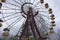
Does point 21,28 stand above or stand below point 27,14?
below

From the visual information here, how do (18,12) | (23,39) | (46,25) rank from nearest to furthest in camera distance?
(23,39), (18,12), (46,25)

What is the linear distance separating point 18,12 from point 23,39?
6.11 feet

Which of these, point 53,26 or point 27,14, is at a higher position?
point 27,14

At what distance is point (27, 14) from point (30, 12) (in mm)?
249

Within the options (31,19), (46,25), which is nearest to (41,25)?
(46,25)

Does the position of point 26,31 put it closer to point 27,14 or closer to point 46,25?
point 27,14

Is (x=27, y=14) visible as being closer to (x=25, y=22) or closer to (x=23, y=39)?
(x=25, y=22)

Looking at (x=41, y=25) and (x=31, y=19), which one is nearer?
(x=31, y=19)

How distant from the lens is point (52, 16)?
15.2 meters

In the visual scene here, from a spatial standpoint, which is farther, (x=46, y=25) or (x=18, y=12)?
(x=46, y=25)

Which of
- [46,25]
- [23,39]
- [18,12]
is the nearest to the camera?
[23,39]

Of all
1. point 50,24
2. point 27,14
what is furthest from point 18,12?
point 50,24

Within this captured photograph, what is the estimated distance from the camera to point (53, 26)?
15.1m

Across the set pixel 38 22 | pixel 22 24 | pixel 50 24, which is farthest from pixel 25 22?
pixel 50 24
